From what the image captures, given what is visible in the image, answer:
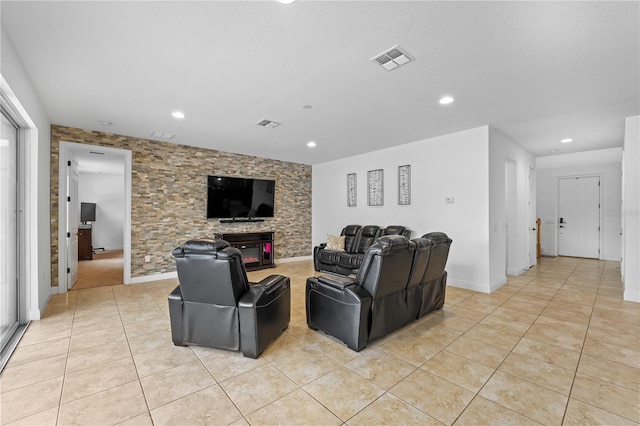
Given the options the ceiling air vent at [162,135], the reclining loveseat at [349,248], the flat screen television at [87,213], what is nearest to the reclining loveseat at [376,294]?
the reclining loveseat at [349,248]

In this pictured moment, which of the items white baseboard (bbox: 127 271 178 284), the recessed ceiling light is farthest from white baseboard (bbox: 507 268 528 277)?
white baseboard (bbox: 127 271 178 284)

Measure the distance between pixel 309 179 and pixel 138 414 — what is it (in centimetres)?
668

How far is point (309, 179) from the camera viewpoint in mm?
8031

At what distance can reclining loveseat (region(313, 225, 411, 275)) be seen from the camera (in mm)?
5551

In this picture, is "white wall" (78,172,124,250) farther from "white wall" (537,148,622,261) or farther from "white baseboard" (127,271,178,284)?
"white wall" (537,148,622,261)

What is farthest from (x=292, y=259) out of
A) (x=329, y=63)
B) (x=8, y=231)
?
(x=329, y=63)

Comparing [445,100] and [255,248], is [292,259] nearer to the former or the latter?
[255,248]

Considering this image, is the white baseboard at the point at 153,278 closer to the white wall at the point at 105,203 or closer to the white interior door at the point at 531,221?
the white wall at the point at 105,203

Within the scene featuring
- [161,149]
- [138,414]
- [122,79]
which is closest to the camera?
[138,414]

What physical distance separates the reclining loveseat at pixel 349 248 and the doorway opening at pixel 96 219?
367 centimetres

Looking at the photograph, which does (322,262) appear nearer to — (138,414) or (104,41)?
(138,414)

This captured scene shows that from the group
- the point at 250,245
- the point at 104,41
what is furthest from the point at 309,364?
the point at 250,245

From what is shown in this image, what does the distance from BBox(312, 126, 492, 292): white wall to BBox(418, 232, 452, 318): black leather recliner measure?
1.37 meters

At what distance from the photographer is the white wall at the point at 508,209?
463 cm
